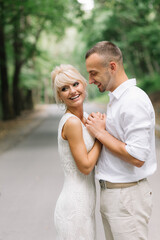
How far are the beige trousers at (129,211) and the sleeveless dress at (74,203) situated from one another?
0.86 feet

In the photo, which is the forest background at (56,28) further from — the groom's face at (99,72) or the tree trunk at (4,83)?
the groom's face at (99,72)

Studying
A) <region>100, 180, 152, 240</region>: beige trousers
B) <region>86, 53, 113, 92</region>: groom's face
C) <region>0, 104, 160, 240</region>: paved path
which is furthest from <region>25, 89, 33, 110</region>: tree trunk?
<region>100, 180, 152, 240</region>: beige trousers

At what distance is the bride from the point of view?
225 cm

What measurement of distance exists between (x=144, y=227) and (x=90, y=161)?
0.60 metres

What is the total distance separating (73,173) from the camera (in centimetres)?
233

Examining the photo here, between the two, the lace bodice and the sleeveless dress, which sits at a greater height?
the lace bodice

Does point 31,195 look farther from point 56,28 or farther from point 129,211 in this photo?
point 56,28

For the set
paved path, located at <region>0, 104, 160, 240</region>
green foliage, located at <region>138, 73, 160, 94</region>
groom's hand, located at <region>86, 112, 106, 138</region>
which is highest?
groom's hand, located at <region>86, 112, 106, 138</region>

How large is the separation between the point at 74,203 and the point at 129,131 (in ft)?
2.60

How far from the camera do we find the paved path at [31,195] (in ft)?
13.4

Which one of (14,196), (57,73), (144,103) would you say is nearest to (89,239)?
(144,103)

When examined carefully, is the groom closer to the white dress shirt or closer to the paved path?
the white dress shirt

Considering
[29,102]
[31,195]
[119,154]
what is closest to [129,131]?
[119,154]

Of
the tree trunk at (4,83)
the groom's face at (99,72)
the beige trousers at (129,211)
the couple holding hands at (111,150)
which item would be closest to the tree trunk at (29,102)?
the tree trunk at (4,83)
